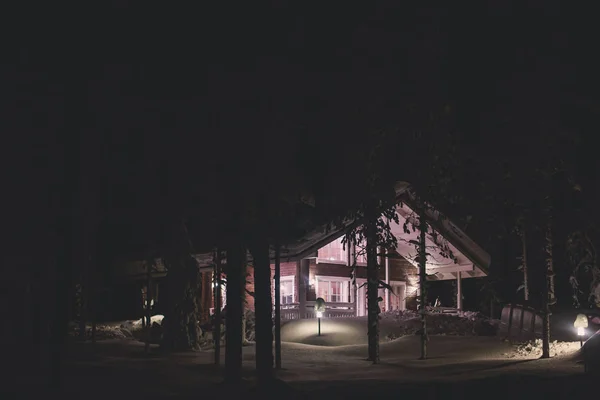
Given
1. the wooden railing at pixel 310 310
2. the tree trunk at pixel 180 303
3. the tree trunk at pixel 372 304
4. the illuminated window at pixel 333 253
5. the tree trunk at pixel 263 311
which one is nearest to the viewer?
the tree trunk at pixel 263 311

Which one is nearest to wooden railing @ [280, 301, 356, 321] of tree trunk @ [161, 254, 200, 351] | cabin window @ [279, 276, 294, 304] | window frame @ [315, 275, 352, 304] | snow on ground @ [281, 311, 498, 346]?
window frame @ [315, 275, 352, 304]

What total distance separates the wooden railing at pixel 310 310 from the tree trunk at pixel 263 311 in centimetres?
2098

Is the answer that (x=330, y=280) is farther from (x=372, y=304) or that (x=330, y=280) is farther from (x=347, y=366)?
(x=347, y=366)

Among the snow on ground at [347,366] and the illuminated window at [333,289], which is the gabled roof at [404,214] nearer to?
the snow on ground at [347,366]

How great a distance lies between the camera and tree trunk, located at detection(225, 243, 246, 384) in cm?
1423

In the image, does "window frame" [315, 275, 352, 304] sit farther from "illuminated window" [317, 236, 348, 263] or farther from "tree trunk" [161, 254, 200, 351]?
"tree trunk" [161, 254, 200, 351]

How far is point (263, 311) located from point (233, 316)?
0.84 m

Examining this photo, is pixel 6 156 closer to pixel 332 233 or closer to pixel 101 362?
pixel 101 362

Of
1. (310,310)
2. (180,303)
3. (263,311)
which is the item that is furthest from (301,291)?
(263,311)

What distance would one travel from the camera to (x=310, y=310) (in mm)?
36219

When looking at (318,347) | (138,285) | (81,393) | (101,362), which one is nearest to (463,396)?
(81,393)

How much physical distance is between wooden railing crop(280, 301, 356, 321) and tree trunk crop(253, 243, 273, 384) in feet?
68.8

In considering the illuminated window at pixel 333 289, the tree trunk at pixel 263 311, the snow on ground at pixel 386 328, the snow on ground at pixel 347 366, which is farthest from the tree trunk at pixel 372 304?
the illuminated window at pixel 333 289

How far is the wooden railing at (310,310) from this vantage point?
35.4 m
